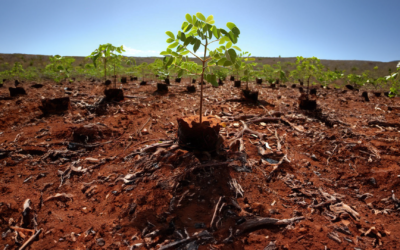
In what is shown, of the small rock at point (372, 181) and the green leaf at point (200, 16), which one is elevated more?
the green leaf at point (200, 16)

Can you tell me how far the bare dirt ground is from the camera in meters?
2.05

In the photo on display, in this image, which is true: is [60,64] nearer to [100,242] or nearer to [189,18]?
[189,18]

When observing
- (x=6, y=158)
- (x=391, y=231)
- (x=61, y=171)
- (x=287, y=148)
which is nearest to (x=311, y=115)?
(x=287, y=148)

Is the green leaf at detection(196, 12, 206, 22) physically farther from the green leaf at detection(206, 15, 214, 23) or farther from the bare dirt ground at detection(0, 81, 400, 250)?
the bare dirt ground at detection(0, 81, 400, 250)

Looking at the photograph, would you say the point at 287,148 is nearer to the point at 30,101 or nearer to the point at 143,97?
the point at 143,97

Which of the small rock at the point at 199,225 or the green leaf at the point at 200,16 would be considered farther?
the green leaf at the point at 200,16

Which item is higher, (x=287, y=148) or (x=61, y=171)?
(x=287, y=148)

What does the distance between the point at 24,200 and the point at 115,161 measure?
125cm

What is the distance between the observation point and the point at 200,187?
106 inches

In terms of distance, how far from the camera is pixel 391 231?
6.81ft

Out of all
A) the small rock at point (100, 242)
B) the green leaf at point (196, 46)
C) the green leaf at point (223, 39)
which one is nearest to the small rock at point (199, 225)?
the small rock at point (100, 242)

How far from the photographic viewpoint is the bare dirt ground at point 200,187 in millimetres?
2047

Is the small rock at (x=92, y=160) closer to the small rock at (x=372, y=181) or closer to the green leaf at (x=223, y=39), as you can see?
the green leaf at (x=223, y=39)

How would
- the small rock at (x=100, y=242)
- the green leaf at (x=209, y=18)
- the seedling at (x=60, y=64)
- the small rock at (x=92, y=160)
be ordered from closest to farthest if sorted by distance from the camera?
the small rock at (x=100, y=242) → the green leaf at (x=209, y=18) → the small rock at (x=92, y=160) → the seedling at (x=60, y=64)
